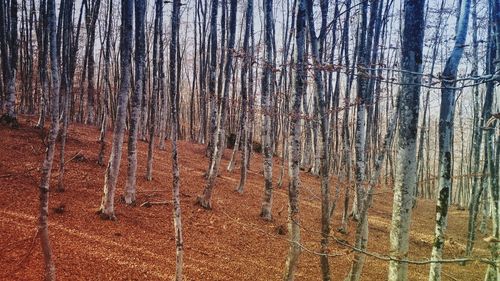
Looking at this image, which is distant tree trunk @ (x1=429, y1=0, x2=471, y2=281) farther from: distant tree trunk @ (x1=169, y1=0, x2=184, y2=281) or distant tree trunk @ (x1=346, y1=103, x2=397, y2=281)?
distant tree trunk @ (x1=169, y1=0, x2=184, y2=281)

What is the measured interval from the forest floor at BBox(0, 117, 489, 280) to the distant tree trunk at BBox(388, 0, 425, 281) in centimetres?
39

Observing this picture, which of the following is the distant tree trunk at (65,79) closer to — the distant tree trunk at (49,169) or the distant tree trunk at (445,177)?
the distant tree trunk at (49,169)

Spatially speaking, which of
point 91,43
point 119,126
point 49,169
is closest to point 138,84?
point 119,126

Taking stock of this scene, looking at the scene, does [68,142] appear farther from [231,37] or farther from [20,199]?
[231,37]

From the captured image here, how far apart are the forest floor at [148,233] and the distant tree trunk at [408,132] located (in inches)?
15.4

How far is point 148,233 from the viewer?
8.56 meters

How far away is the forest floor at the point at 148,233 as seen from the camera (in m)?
6.38

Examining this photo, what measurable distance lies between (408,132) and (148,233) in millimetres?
6590


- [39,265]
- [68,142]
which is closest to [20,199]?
[39,265]

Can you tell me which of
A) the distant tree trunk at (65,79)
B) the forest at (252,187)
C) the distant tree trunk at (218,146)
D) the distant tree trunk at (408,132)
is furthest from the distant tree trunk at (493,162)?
the distant tree trunk at (65,79)

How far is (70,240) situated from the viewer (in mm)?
7047

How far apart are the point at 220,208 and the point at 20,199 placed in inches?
222

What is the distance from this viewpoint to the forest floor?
6.38 m

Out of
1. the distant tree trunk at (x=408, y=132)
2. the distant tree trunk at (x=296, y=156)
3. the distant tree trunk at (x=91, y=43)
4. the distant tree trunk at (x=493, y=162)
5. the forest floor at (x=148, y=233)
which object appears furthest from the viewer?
the distant tree trunk at (x=91, y=43)
